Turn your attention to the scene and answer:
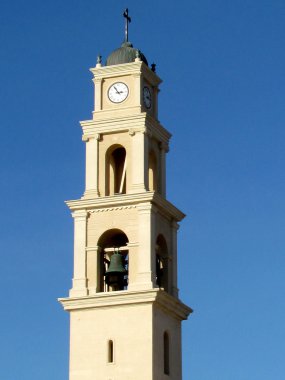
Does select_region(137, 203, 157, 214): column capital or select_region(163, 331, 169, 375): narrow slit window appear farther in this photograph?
select_region(137, 203, 157, 214): column capital

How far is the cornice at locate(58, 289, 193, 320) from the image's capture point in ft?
218

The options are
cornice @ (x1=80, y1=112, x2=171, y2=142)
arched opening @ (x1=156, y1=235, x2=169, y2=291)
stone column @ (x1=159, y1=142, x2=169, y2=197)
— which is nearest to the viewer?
arched opening @ (x1=156, y1=235, x2=169, y2=291)

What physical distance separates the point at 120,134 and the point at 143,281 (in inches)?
304

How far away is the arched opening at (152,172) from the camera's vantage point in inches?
2825

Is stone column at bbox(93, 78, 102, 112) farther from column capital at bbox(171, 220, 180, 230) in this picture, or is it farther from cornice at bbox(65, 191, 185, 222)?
column capital at bbox(171, 220, 180, 230)

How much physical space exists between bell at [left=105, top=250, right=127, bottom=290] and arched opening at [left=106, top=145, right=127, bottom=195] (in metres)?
3.38

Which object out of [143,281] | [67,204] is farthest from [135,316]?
[67,204]

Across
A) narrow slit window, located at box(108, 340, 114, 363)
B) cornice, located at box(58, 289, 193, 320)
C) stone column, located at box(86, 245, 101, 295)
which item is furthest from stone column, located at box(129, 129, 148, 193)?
narrow slit window, located at box(108, 340, 114, 363)

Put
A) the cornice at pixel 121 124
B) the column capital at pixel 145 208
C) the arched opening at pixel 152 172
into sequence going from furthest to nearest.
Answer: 1. the arched opening at pixel 152 172
2. the cornice at pixel 121 124
3. the column capital at pixel 145 208

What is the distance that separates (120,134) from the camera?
2790 inches

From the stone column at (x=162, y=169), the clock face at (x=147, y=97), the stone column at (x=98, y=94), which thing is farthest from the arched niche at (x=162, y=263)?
the stone column at (x=98, y=94)

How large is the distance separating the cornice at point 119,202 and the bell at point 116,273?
91.5 inches

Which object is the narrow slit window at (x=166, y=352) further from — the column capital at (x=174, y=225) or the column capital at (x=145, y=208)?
the column capital at (x=174, y=225)

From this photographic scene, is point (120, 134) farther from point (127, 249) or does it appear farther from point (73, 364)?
point (73, 364)
